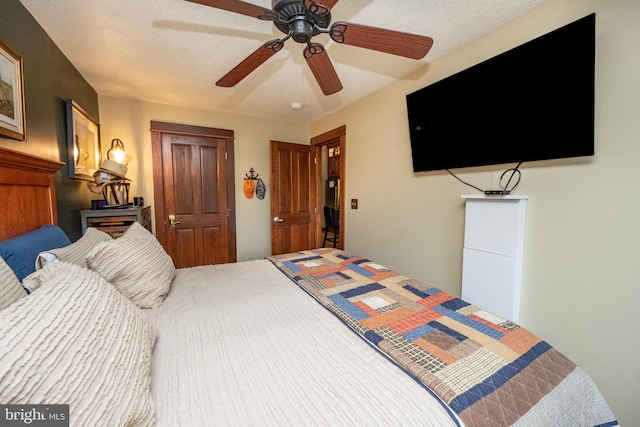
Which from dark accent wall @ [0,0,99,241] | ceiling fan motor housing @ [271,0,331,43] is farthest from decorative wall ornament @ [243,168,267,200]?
ceiling fan motor housing @ [271,0,331,43]

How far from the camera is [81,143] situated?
2242 millimetres

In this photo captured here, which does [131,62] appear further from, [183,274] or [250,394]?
[250,394]

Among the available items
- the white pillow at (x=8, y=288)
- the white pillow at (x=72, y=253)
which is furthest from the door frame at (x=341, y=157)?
the white pillow at (x=8, y=288)

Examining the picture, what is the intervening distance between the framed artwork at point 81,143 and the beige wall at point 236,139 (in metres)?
0.31

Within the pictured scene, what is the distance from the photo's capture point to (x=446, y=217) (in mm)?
2178

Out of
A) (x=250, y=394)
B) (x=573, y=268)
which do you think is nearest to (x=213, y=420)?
(x=250, y=394)

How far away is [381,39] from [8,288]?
1801 millimetres

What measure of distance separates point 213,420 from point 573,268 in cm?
197

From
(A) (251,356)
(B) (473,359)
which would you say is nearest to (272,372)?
(A) (251,356)

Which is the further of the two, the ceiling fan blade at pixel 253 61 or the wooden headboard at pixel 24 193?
the ceiling fan blade at pixel 253 61

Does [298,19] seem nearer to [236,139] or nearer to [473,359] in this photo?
[473,359]

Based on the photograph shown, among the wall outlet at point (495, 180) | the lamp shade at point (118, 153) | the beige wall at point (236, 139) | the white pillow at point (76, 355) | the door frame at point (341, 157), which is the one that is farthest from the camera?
the door frame at point (341, 157)

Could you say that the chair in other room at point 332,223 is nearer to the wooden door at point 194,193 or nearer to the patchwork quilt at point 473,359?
the wooden door at point 194,193

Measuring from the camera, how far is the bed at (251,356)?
0.56m
